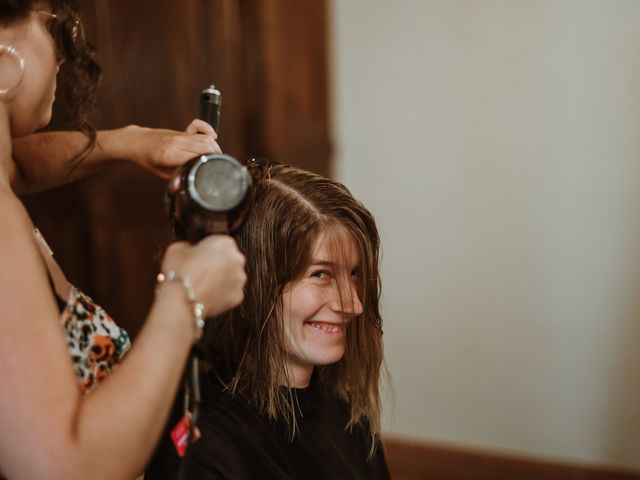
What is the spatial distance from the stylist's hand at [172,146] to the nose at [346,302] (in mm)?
347

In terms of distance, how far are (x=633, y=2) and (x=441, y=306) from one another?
1310 mm

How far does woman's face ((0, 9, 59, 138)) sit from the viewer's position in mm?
758

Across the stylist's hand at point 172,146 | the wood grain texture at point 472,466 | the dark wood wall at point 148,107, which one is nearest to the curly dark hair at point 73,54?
the stylist's hand at point 172,146

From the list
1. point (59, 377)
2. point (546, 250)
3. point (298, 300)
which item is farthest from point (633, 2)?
point (59, 377)

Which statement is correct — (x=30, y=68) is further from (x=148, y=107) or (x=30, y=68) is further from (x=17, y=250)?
(x=148, y=107)

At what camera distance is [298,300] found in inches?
45.8

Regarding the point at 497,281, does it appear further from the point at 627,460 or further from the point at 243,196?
the point at 243,196

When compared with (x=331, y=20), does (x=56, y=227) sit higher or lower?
lower

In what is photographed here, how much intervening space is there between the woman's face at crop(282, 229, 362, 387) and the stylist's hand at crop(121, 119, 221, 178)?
289mm

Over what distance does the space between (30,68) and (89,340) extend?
1.17ft

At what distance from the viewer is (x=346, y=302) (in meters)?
1.17

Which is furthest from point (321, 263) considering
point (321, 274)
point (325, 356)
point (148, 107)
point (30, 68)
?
point (148, 107)

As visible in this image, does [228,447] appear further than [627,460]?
No

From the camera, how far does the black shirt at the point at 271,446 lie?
103cm
